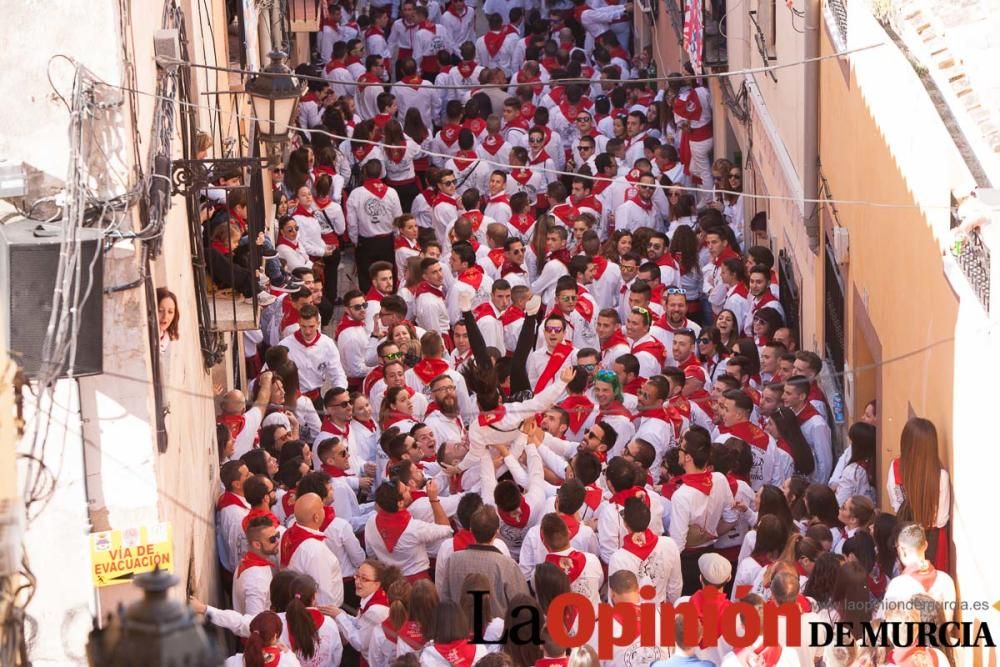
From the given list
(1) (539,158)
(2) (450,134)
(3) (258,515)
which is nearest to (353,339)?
(3) (258,515)

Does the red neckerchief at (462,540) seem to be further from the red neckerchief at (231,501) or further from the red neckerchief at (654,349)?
the red neckerchief at (654,349)

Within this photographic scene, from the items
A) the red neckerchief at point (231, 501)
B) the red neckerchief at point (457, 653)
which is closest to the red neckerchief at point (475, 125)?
the red neckerchief at point (231, 501)

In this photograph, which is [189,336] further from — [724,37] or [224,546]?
[724,37]

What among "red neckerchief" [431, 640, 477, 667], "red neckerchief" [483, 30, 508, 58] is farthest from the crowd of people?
"red neckerchief" [483, 30, 508, 58]

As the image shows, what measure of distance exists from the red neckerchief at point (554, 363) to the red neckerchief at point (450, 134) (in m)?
6.94

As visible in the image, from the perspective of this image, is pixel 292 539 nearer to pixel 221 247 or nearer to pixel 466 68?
pixel 221 247

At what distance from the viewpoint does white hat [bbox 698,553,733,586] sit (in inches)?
377

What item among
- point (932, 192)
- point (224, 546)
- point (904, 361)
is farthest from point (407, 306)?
point (932, 192)

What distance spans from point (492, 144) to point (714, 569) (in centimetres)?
1058

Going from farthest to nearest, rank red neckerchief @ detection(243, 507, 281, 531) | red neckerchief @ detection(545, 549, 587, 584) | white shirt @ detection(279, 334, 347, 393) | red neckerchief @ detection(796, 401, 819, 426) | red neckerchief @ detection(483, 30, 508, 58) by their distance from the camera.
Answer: red neckerchief @ detection(483, 30, 508, 58) < white shirt @ detection(279, 334, 347, 393) < red neckerchief @ detection(796, 401, 819, 426) < red neckerchief @ detection(243, 507, 281, 531) < red neckerchief @ detection(545, 549, 587, 584)

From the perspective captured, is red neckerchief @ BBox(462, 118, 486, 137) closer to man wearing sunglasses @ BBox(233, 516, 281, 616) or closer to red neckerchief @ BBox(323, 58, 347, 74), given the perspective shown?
red neckerchief @ BBox(323, 58, 347, 74)

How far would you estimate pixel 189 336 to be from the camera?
→ 10.9 m

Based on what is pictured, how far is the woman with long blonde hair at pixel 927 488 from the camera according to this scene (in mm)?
9617

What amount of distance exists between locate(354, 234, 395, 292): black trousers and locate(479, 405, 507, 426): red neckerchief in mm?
6567
